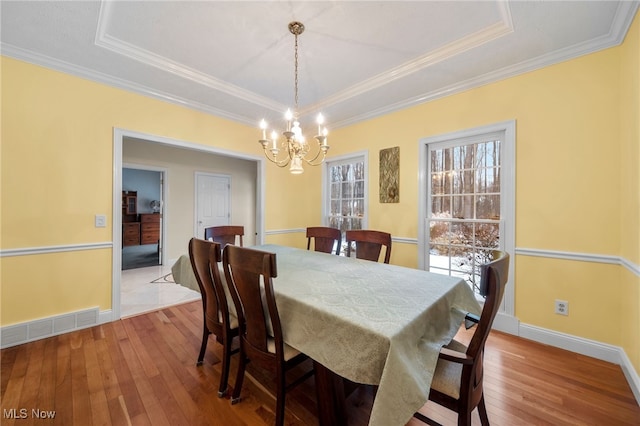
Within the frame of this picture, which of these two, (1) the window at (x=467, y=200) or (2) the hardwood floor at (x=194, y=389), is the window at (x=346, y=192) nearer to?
(1) the window at (x=467, y=200)

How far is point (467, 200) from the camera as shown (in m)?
2.77

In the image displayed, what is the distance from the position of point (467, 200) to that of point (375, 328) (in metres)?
2.35

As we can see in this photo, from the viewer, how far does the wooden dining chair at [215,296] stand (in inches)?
62.9

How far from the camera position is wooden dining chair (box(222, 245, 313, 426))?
48.8 inches

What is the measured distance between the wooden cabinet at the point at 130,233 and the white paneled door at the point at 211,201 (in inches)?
90.3

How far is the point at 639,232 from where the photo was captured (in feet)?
5.29

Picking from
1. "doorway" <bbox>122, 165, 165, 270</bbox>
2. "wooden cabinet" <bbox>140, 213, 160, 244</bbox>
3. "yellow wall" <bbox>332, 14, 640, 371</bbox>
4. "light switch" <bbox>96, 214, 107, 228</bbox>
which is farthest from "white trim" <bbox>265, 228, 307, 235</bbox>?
"wooden cabinet" <bbox>140, 213, 160, 244</bbox>

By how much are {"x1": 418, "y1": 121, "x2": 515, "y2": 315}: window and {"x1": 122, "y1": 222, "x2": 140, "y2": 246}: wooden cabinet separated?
7.12 meters

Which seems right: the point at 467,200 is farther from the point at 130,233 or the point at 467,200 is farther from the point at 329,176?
the point at 130,233

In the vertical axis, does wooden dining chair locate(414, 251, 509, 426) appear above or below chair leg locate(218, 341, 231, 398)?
above

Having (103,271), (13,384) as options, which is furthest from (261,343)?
(103,271)

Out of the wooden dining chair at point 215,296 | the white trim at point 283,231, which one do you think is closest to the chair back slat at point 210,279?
the wooden dining chair at point 215,296

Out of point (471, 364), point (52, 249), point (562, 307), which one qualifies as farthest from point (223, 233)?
point (562, 307)

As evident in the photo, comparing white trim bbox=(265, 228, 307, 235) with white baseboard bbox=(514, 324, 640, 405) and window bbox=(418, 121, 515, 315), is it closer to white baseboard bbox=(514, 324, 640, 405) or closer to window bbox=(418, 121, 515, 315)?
window bbox=(418, 121, 515, 315)
